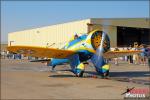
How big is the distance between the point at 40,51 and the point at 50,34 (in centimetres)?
4528

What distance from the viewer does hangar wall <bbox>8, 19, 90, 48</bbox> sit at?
53.2 metres

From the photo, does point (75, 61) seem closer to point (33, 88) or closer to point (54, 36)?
point (33, 88)

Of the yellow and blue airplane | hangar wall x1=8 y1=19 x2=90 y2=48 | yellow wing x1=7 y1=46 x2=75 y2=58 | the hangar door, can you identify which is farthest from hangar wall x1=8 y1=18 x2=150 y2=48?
yellow wing x1=7 y1=46 x2=75 y2=58

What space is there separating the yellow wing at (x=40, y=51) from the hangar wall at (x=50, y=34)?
24.9 metres

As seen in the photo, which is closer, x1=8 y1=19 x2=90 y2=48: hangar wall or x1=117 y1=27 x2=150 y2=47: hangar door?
x1=8 y1=19 x2=90 y2=48: hangar wall

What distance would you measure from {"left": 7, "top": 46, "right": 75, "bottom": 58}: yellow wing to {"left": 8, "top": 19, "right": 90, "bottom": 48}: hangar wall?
24.9 metres

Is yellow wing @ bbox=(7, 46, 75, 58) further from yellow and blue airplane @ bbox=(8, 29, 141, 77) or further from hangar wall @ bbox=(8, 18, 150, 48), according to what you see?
hangar wall @ bbox=(8, 18, 150, 48)

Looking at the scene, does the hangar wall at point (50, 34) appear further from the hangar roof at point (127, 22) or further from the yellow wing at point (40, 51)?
the yellow wing at point (40, 51)

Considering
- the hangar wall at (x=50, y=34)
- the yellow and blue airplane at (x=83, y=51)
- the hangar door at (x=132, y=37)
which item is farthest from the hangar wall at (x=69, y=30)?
the yellow and blue airplane at (x=83, y=51)

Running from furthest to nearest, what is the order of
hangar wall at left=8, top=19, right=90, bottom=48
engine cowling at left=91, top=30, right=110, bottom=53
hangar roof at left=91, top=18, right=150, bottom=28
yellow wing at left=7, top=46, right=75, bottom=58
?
hangar wall at left=8, top=19, right=90, bottom=48 < hangar roof at left=91, top=18, right=150, bottom=28 < engine cowling at left=91, top=30, right=110, bottom=53 < yellow wing at left=7, top=46, right=75, bottom=58

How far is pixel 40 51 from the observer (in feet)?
60.7

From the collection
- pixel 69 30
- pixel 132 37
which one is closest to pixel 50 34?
pixel 69 30

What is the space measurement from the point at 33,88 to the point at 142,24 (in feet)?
140

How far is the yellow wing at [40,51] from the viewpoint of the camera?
17.9m
